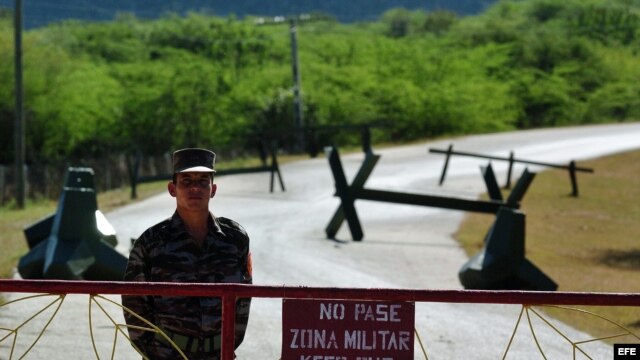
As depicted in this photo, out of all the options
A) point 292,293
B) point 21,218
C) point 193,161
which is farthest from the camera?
point 21,218

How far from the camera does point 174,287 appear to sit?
5.73 metres

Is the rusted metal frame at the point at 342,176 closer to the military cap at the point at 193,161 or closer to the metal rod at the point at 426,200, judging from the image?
the metal rod at the point at 426,200

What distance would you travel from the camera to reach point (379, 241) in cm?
2339

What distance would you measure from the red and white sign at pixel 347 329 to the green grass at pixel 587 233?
26.0 ft

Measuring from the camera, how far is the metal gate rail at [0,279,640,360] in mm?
5738

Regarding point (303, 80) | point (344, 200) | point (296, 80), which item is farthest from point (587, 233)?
point (303, 80)

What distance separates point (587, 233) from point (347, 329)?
21488 millimetres

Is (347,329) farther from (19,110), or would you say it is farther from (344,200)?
(19,110)

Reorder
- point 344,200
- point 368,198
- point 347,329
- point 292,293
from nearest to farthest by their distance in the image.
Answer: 1. point 292,293
2. point 347,329
3. point 368,198
4. point 344,200

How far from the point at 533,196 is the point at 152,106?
49.1 metres

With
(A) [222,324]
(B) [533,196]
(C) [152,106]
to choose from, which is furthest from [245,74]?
(A) [222,324]

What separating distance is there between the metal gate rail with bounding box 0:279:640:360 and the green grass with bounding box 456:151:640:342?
785cm

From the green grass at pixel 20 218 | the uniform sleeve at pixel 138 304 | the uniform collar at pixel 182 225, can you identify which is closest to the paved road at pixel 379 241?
the green grass at pixel 20 218

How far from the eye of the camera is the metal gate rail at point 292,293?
574 centimetres
